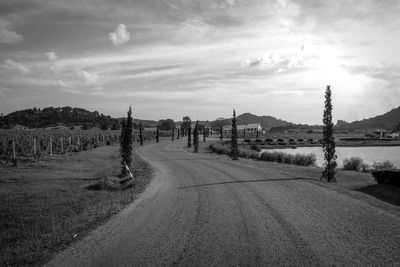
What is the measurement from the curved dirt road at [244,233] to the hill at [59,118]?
11505 centimetres

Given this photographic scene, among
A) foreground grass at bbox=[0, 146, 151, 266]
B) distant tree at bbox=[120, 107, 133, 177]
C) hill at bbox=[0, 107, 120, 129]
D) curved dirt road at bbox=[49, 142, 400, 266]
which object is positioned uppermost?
hill at bbox=[0, 107, 120, 129]

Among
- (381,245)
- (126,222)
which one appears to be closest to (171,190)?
(126,222)

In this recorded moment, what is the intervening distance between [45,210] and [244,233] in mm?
8436

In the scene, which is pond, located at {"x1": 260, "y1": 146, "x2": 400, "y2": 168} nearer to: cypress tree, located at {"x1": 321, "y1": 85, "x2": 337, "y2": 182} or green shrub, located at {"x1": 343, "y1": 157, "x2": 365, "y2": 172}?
green shrub, located at {"x1": 343, "y1": 157, "x2": 365, "y2": 172}

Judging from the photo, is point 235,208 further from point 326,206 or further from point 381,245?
point 381,245

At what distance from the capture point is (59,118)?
495 ft

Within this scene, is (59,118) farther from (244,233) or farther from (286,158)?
(244,233)

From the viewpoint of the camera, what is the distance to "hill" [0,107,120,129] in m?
129

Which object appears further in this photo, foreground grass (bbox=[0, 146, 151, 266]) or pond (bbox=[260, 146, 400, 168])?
pond (bbox=[260, 146, 400, 168])

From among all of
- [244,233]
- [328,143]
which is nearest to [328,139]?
[328,143]

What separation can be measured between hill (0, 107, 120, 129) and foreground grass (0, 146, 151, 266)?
338 feet

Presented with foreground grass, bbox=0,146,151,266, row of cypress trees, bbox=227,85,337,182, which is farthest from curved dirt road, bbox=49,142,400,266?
row of cypress trees, bbox=227,85,337,182

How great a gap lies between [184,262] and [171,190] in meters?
8.74

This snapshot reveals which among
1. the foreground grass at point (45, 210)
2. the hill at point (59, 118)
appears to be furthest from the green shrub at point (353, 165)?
the hill at point (59, 118)
